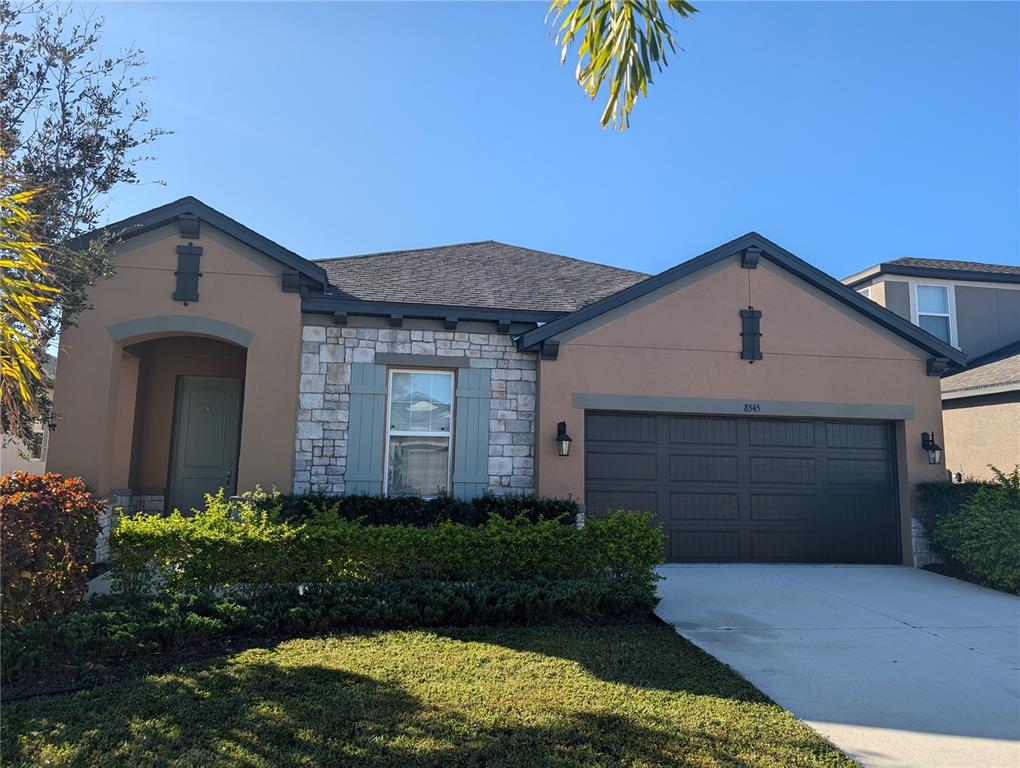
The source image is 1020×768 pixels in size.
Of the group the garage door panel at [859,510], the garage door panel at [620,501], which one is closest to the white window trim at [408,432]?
the garage door panel at [620,501]

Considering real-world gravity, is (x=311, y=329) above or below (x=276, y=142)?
below

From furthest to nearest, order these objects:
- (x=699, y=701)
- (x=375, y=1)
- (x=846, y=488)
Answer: (x=846, y=488) → (x=375, y=1) → (x=699, y=701)

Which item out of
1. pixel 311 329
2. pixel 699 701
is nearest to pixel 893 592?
pixel 699 701

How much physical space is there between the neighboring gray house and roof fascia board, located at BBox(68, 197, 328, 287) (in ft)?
40.7

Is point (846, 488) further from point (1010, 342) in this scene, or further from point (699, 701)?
point (1010, 342)

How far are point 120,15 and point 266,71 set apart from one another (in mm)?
1814

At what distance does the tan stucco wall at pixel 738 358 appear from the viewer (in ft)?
30.7

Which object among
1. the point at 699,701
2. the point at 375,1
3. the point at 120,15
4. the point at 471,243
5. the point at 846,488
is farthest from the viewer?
the point at 471,243

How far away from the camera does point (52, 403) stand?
8297mm

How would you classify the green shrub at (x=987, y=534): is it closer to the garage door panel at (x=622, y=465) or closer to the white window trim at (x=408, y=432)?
the garage door panel at (x=622, y=465)

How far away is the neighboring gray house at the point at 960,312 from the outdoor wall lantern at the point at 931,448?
3762mm

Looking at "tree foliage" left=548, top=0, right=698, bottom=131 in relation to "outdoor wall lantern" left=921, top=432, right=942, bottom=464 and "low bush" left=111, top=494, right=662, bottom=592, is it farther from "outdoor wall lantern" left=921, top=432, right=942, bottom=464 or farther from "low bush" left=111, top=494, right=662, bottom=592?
"outdoor wall lantern" left=921, top=432, right=942, bottom=464

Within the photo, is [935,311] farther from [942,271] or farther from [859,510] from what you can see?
[859,510]

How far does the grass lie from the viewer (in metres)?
3.48
